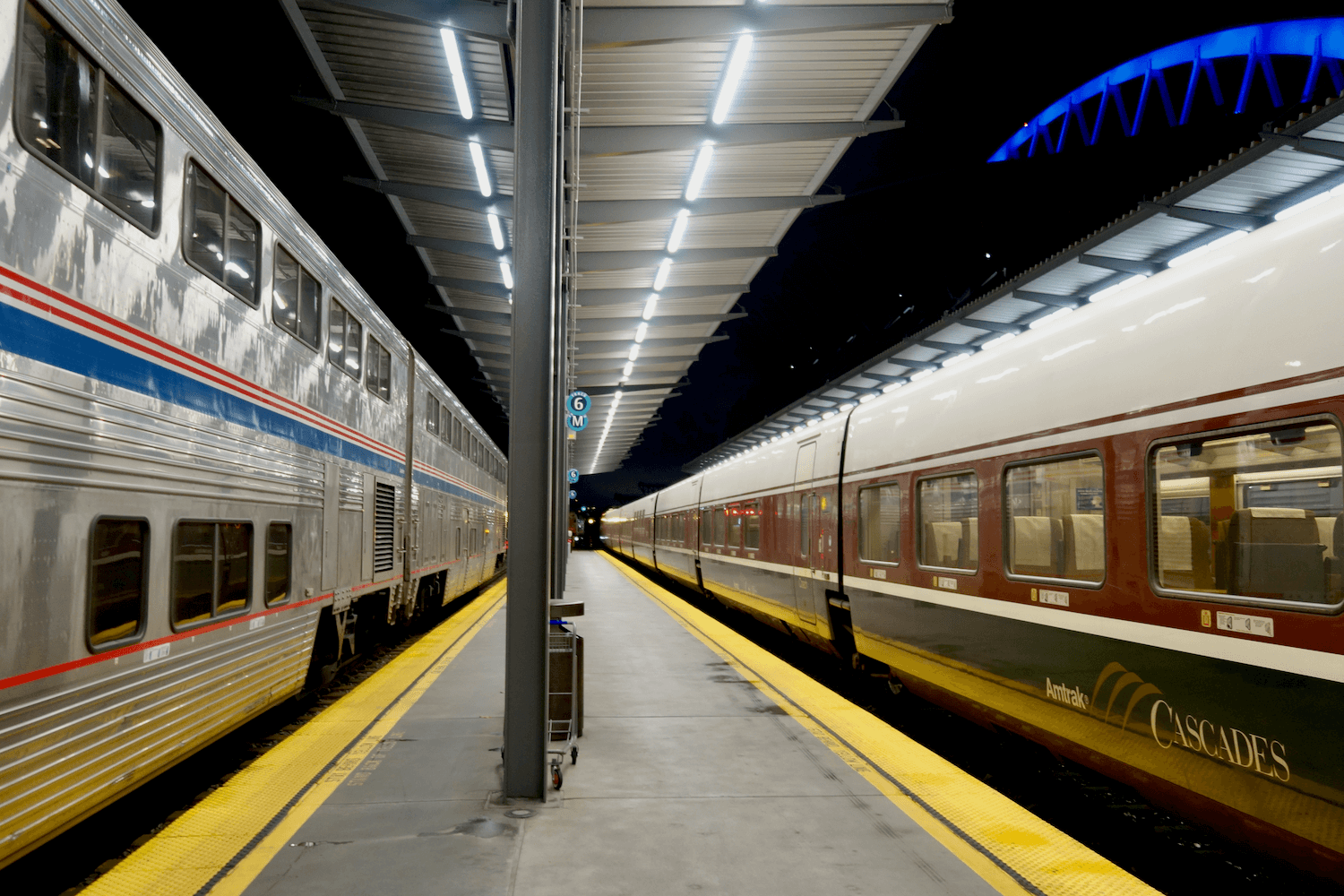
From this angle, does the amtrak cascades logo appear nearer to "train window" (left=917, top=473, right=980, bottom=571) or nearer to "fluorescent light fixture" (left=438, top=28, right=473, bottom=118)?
"train window" (left=917, top=473, right=980, bottom=571)

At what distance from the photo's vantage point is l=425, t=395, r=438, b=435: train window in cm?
1275

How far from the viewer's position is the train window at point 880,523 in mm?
8047

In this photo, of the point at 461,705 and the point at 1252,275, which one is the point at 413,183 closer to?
the point at 461,705

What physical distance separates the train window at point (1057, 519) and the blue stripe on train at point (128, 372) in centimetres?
486

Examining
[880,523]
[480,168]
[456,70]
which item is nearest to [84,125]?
[880,523]

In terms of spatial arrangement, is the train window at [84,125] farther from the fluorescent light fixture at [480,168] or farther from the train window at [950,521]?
the fluorescent light fixture at [480,168]

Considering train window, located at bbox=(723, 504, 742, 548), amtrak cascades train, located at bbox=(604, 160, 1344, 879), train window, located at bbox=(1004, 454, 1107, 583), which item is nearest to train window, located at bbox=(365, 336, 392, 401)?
amtrak cascades train, located at bbox=(604, 160, 1344, 879)

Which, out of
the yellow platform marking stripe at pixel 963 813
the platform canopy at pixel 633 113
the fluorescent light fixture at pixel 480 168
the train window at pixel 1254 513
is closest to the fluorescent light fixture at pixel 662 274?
the platform canopy at pixel 633 113

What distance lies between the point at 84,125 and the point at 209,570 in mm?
2403

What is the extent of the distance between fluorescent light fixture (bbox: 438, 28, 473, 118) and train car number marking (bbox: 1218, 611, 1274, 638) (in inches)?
335

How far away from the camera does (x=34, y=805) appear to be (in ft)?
12.0

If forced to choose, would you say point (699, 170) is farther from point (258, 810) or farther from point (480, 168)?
point (258, 810)

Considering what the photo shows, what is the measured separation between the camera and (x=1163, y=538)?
15.1ft

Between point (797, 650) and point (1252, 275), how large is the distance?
10.2 metres
